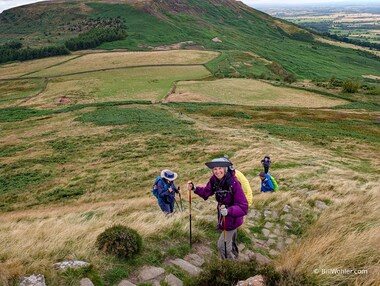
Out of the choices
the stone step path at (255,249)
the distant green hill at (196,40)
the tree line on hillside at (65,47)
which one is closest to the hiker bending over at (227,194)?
the stone step path at (255,249)

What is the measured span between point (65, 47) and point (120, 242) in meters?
144

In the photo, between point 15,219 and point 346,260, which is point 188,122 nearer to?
point 15,219

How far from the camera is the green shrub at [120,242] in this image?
7.70 metres

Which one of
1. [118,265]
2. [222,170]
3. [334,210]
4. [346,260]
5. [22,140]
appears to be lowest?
[22,140]

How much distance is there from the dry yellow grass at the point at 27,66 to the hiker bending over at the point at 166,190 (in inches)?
4133

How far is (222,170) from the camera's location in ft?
23.7

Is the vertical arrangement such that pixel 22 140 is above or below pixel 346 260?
below

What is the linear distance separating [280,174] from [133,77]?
7450 centimetres

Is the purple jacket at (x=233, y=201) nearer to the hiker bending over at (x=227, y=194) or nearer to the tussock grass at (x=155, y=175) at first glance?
the hiker bending over at (x=227, y=194)

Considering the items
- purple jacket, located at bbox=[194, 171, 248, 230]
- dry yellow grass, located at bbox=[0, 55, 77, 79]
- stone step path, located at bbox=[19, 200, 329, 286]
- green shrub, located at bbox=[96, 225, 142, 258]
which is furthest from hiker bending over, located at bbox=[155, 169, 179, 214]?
dry yellow grass, located at bbox=[0, 55, 77, 79]

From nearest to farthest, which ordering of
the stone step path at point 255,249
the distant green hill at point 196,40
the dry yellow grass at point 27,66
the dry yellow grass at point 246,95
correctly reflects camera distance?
the stone step path at point 255,249
the dry yellow grass at point 246,95
the dry yellow grass at point 27,66
the distant green hill at point 196,40

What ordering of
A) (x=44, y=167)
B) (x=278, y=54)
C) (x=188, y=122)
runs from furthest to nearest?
(x=278, y=54) < (x=188, y=122) < (x=44, y=167)

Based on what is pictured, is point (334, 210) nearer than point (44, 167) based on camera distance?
Yes

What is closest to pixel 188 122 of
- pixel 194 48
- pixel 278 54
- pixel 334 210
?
pixel 334 210
